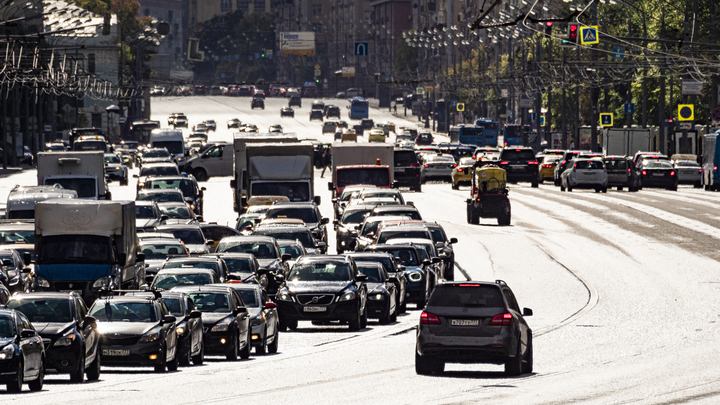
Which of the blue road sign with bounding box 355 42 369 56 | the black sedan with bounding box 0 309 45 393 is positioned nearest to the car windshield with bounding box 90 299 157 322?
the black sedan with bounding box 0 309 45 393

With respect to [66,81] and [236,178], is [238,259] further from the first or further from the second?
[66,81]

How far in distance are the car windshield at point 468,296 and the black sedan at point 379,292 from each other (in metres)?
9.13

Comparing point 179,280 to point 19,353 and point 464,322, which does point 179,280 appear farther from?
point 464,322

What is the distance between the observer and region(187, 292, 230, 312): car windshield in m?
22.9

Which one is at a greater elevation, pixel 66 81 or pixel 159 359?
pixel 66 81

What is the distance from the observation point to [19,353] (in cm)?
1781

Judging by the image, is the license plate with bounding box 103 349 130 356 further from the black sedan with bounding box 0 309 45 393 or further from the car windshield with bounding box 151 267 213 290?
the car windshield with bounding box 151 267 213 290

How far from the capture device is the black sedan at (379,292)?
28.5m

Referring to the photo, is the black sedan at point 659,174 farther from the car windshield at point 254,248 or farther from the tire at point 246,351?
the tire at point 246,351

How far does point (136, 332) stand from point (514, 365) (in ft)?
18.4

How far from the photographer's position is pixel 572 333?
25.7 m

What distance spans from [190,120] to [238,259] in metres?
135

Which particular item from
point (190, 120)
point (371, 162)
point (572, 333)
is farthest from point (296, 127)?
point (572, 333)

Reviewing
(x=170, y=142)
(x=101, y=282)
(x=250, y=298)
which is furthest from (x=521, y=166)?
(x=250, y=298)
